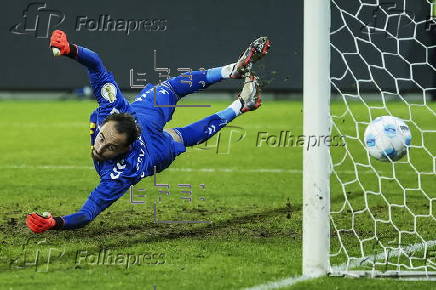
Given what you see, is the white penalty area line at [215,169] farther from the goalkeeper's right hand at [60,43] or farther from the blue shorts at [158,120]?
the goalkeeper's right hand at [60,43]

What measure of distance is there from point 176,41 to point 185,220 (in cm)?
1423

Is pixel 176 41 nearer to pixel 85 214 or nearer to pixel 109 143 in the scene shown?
pixel 109 143

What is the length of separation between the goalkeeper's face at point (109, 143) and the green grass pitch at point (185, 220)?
0.61m

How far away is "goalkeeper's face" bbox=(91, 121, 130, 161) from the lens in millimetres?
4777

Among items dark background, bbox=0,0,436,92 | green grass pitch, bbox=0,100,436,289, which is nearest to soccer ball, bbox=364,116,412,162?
green grass pitch, bbox=0,100,436,289

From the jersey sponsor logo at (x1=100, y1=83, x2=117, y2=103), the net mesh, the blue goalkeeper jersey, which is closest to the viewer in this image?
the net mesh

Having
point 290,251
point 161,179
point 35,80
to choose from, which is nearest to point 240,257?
point 290,251

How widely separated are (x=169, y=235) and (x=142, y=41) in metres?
15.2

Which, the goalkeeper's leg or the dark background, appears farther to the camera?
the dark background

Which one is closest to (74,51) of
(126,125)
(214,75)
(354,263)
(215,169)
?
(126,125)

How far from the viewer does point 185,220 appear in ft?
19.9

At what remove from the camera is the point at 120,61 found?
20.4m

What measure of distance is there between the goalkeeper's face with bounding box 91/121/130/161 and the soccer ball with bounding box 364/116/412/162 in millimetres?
1754

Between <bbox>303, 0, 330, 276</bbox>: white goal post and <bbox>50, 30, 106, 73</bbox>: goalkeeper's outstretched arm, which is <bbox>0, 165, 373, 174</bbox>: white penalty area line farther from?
<bbox>303, 0, 330, 276</bbox>: white goal post
